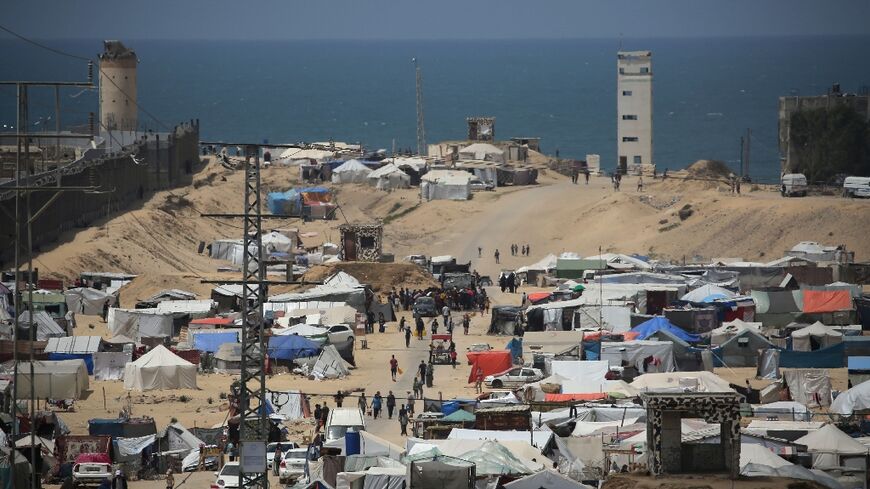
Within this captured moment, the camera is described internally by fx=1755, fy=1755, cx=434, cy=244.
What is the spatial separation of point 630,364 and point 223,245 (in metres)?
27.8

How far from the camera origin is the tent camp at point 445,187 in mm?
76312

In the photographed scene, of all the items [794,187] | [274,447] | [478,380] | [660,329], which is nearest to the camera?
[274,447]

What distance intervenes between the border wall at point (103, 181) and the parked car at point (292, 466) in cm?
1456

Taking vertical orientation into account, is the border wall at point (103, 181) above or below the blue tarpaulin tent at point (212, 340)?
above

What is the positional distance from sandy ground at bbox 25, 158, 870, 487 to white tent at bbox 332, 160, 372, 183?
130 cm

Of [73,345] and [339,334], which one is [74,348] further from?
[339,334]

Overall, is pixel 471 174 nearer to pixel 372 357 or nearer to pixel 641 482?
pixel 372 357

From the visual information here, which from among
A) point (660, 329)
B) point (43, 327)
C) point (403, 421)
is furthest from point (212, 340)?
point (660, 329)

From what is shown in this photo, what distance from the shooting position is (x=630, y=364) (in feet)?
123

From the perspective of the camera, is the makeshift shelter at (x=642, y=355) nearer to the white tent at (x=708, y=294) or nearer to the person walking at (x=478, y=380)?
the person walking at (x=478, y=380)

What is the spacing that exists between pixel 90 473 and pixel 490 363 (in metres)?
12.3

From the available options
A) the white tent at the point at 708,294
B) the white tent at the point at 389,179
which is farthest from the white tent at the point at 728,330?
the white tent at the point at 389,179

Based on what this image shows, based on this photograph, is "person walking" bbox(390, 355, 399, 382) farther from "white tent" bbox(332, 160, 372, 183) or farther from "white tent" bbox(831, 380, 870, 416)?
"white tent" bbox(332, 160, 372, 183)

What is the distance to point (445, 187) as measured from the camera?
76.7m
